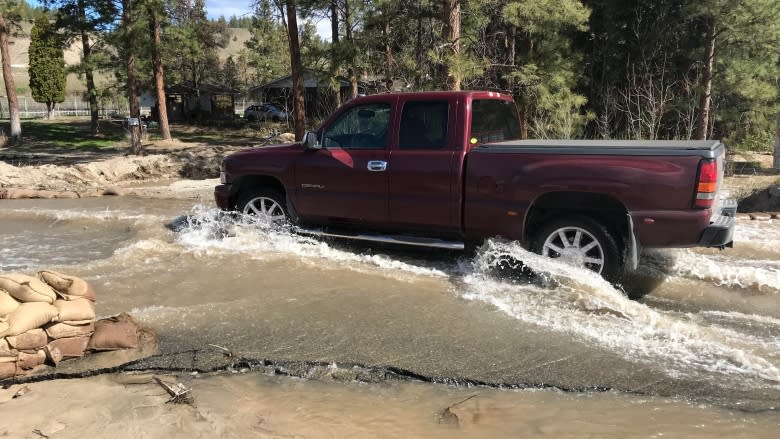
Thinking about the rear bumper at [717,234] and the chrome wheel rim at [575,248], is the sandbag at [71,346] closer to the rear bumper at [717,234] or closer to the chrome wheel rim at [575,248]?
the chrome wheel rim at [575,248]

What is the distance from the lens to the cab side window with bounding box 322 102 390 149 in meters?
6.85

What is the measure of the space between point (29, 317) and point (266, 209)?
12.6 ft

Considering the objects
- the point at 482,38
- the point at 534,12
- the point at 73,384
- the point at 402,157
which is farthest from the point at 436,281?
the point at 482,38

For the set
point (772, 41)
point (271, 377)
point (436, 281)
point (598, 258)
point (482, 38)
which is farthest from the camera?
point (482, 38)

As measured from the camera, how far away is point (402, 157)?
6.64 m

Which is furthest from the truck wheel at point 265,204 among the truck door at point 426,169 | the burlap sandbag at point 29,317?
the burlap sandbag at point 29,317

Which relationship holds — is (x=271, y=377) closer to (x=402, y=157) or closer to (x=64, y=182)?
(x=402, y=157)

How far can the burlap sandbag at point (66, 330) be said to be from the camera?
14.4 feet

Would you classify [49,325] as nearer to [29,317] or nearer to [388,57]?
[29,317]

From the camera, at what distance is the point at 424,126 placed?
661cm

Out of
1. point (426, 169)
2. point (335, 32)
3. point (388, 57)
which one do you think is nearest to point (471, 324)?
point (426, 169)

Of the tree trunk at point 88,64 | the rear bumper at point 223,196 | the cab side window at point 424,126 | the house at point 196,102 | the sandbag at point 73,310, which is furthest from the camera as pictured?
the house at point 196,102

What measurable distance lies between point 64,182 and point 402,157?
523 inches

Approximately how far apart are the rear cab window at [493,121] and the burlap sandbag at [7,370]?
441cm
